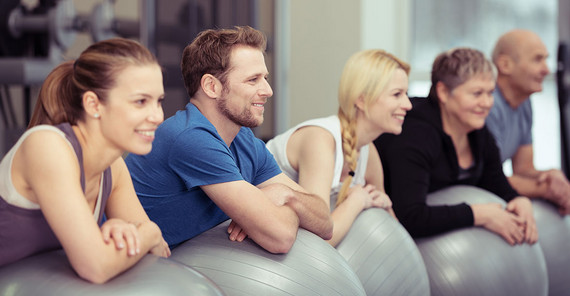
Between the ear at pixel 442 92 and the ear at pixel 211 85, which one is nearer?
the ear at pixel 211 85

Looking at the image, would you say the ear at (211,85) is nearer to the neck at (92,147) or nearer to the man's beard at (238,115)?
the man's beard at (238,115)

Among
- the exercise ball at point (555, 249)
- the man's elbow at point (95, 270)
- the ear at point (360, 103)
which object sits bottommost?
the exercise ball at point (555, 249)

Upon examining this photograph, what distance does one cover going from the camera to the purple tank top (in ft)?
3.70

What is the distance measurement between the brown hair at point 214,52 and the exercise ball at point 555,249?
4.60ft

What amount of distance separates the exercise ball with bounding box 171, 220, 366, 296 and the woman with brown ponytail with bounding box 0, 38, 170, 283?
203mm

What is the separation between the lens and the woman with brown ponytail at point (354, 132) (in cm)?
189

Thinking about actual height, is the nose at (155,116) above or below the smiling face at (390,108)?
above

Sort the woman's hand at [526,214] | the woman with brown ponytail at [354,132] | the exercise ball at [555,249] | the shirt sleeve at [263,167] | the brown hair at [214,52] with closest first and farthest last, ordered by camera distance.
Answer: the brown hair at [214,52], the shirt sleeve at [263,167], the woman with brown ponytail at [354,132], the woman's hand at [526,214], the exercise ball at [555,249]

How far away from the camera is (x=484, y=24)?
13.5ft

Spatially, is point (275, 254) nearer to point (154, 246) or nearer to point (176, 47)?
point (154, 246)

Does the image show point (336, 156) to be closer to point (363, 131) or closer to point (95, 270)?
point (363, 131)

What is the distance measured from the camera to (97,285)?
1060 millimetres

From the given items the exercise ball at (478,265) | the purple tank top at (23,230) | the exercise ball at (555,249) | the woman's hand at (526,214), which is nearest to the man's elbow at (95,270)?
the purple tank top at (23,230)

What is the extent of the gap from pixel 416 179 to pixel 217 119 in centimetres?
81
